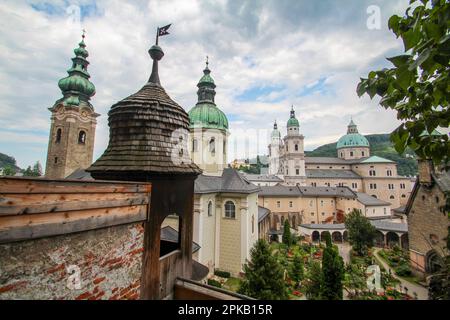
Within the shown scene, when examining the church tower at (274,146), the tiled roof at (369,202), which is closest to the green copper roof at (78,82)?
the tiled roof at (369,202)

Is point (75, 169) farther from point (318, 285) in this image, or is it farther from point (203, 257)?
point (318, 285)

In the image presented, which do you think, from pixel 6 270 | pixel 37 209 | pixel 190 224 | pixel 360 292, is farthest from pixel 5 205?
pixel 360 292

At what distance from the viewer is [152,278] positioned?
380 centimetres

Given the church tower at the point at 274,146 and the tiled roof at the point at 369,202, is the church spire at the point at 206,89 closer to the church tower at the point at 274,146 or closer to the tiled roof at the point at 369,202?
the tiled roof at the point at 369,202

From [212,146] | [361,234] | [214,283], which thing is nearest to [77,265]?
[214,283]

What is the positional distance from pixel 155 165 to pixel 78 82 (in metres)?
28.7

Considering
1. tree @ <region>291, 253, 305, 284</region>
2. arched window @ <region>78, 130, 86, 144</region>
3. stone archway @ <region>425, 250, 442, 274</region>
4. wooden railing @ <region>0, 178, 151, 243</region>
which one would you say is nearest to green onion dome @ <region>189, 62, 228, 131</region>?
tree @ <region>291, 253, 305, 284</region>

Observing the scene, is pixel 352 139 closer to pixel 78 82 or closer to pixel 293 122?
pixel 293 122

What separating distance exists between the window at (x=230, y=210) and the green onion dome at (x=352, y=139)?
60.3 meters

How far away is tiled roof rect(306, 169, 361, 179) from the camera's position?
5409 centimetres

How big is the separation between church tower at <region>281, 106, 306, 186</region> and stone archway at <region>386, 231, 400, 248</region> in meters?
23.3

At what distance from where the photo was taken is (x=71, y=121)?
81.5 ft

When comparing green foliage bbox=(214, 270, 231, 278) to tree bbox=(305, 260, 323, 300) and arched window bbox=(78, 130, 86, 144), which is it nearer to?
tree bbox=(305, 260, 323, 300)

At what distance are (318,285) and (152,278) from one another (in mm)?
14080
